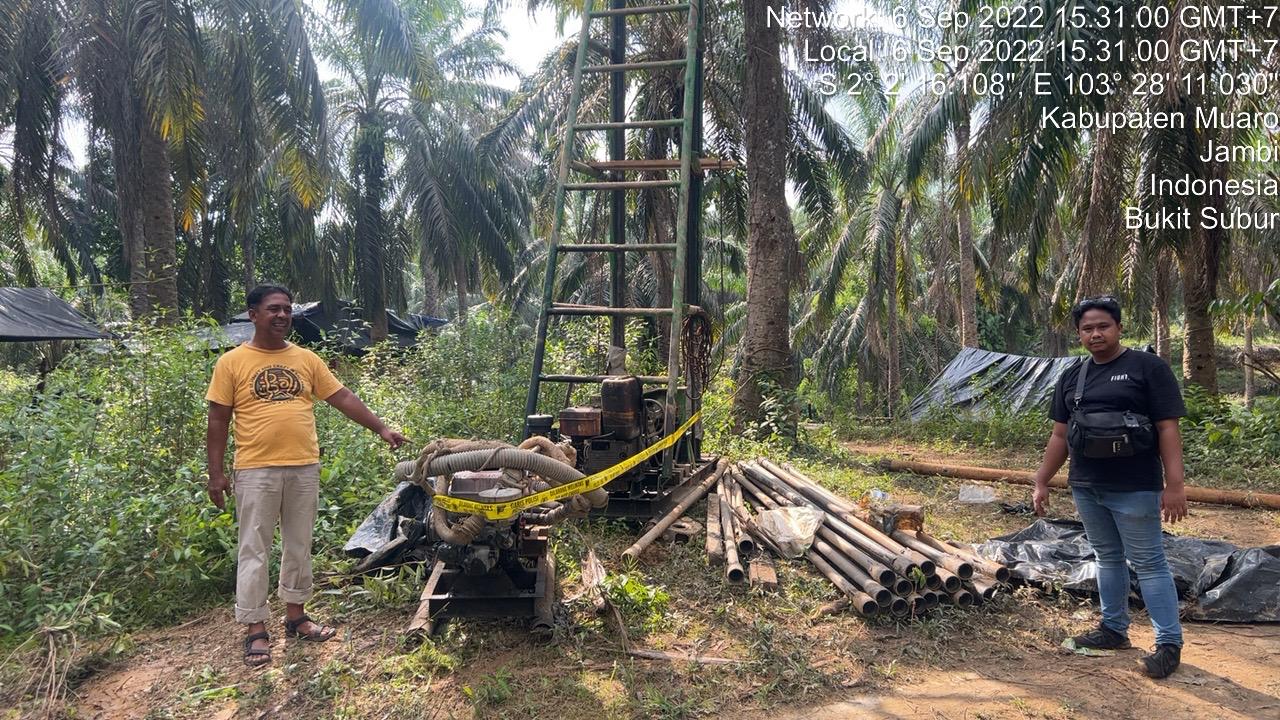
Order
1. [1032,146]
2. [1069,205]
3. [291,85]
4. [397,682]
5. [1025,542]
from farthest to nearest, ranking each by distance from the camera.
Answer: [1069,205]
[291,85]
[1032,146]
[1025,542]
[397,682]

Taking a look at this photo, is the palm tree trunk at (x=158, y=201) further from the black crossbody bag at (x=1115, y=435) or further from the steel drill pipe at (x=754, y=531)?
the black crossbody bag at (x=1115, y=435)

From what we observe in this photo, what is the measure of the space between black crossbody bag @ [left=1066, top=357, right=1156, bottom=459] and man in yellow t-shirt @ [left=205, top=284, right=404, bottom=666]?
12.4 feet

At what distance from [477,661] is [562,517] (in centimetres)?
83

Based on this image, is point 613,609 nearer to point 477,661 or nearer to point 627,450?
point 477,661

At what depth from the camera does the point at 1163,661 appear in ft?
12.1

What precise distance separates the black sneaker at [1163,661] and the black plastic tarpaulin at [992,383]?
10032 mm

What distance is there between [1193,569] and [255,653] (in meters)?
5.37

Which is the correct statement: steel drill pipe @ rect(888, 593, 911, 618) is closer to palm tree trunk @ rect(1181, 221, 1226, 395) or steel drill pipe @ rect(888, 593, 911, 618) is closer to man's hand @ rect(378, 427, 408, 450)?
man's hand @ rect(378, 427, 408, 450)

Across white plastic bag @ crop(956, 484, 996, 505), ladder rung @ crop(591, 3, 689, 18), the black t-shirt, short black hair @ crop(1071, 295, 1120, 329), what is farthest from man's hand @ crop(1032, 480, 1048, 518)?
ladder rung @ crop(591, 3, 689, 18)

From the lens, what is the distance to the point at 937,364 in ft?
96.3

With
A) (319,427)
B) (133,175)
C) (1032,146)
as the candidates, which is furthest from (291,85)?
(1032,146)

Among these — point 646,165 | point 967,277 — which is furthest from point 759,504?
point 967,277

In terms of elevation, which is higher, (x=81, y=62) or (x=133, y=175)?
(x=81, y=62)

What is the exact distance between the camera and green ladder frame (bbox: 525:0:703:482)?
596 cm
